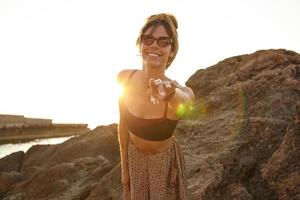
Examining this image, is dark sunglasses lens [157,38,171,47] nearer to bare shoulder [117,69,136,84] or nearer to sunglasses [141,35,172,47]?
sunglasses [141,35,172,47]

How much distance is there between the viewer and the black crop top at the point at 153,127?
269 centimetres

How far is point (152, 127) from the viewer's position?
8.95 ft

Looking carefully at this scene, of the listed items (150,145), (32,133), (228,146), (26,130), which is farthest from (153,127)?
(32,133)

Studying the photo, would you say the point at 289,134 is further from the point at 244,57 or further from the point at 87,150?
the point at 87,150

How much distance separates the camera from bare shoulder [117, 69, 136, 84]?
10.3ft

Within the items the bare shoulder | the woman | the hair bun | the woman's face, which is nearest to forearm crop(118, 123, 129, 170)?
the woman

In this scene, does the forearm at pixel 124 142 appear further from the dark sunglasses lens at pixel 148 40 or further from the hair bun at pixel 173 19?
the hair bun at pixel 173 19

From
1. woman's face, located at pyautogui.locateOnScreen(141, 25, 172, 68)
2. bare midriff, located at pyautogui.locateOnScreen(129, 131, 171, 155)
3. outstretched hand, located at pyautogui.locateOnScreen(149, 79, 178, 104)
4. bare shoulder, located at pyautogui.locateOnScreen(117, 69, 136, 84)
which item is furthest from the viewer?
bare shoulder, located at pyautogui.locateOnScreen(117, 69, 136, 84)

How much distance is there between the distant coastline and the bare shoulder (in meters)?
19.9

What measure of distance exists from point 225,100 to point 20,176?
5483 millimetres

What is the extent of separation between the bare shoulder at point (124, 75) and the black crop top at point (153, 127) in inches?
16.3

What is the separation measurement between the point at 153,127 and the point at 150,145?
178mm

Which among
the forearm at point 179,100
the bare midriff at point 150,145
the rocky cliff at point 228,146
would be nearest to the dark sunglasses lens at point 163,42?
the forearm at point 179,100

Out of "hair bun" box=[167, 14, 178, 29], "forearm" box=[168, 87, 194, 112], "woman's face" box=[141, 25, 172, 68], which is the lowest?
"forearm" box=[168, 87, 194, 112]
